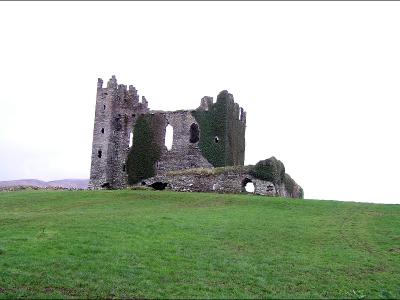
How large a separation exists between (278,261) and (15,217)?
19.3 metres

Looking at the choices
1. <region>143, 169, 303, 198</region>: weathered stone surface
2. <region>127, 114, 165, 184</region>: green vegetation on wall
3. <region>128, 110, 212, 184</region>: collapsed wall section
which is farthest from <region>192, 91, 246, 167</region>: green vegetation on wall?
<region>143, 169, 303, 198</region>: weathered stone surface

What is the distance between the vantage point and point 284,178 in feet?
195

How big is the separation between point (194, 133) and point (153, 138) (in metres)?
5.84

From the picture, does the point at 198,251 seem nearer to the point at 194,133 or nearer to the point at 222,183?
the point at 222,183

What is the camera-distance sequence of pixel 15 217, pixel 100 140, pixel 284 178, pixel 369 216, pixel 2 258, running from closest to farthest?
pixel 2 258, pixel 15 217, pixel 369 216, pixel 284 178, pixel 100 140

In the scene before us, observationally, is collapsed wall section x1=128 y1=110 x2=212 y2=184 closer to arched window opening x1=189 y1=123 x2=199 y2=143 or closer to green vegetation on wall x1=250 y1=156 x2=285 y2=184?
arched window opening x1=189 y1=123 x2=199 y2=143

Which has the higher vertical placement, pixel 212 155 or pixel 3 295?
pixel 212 155

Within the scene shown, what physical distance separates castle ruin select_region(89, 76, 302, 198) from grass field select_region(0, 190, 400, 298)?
2364 cm

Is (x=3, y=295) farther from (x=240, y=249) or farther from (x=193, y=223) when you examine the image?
(x=193, y=223)

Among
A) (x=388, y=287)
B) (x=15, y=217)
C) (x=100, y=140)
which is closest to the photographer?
(x=388, y=287)

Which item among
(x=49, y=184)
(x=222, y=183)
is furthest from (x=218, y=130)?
(x=49, y=184)

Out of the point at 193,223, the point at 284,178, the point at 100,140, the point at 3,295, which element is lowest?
the point at 3,295

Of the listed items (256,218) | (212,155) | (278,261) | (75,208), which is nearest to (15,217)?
(75,208)

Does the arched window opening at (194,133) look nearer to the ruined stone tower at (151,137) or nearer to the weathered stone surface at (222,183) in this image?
the ruined stone tower at (151,137)
